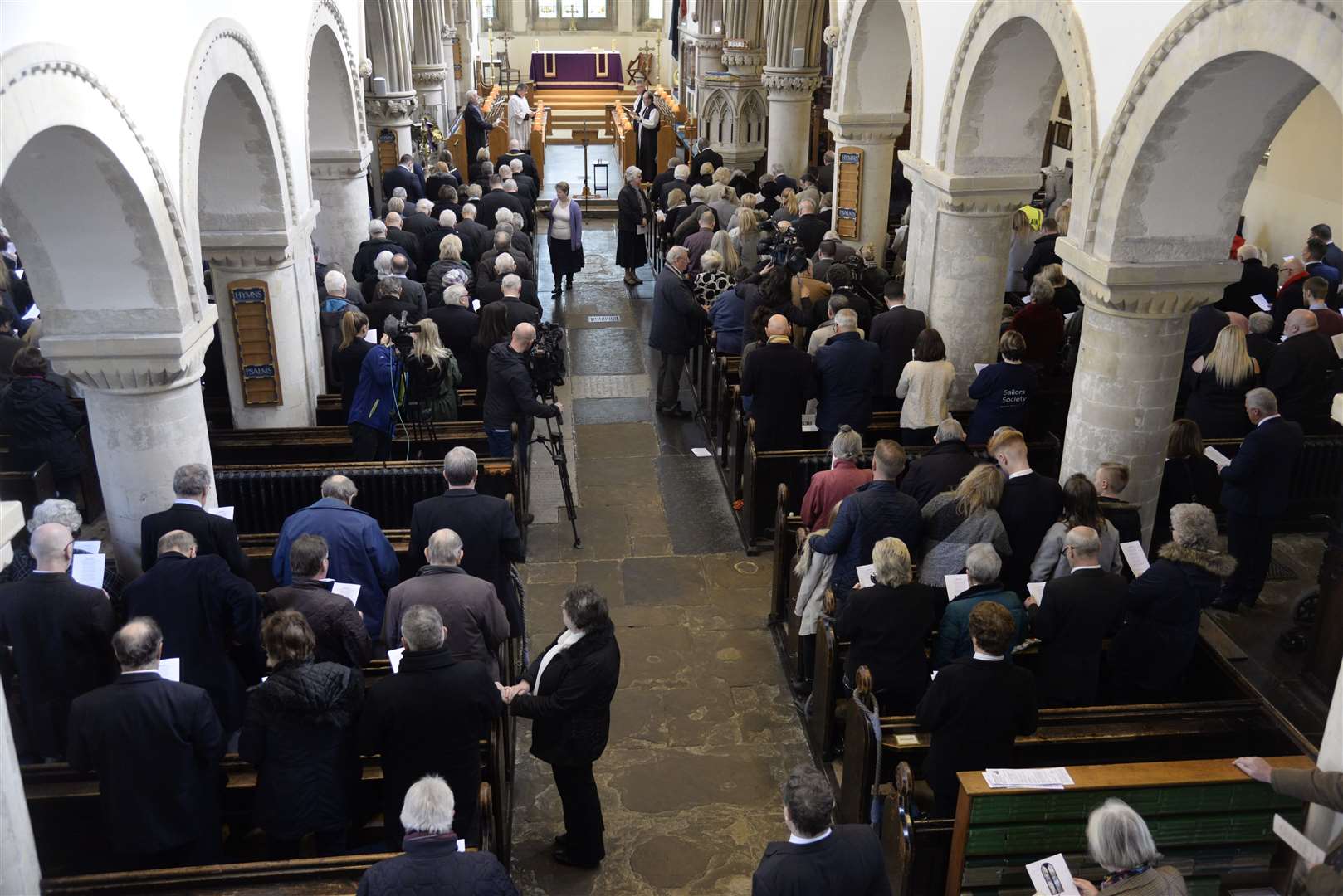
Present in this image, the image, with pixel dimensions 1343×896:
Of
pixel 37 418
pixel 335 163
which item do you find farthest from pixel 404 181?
pixel 37 418

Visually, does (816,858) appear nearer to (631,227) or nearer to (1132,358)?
(1132,358)

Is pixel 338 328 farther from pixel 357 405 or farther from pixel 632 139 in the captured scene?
pixel 632 139

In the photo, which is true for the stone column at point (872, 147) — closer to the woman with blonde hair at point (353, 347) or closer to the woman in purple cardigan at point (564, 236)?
the woman in purple cardigan at point (564, 236)

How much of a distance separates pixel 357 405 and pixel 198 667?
2857mm

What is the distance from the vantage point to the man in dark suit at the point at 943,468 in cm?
652

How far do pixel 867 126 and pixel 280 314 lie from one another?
6.16 metres

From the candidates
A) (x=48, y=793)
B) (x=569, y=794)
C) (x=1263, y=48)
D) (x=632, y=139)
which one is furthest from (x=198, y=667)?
(x=632, y=139)

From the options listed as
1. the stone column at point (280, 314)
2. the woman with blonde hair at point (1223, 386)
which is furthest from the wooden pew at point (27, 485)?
the woman with blonde hair at point (1223, 386)

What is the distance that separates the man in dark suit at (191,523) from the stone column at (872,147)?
7.53 metres

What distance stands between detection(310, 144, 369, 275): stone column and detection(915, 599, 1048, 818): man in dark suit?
8.71 metres

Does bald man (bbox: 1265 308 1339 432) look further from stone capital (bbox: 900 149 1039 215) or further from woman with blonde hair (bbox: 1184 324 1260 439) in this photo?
stone capital (bbox: 900 149 1039 215)

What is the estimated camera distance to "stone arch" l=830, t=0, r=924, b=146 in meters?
11.2

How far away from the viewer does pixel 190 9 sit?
664 cm

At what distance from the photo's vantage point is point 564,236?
46.2 feet
